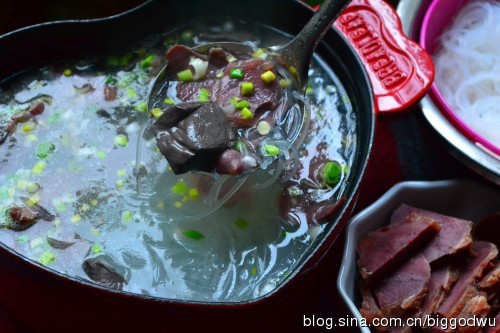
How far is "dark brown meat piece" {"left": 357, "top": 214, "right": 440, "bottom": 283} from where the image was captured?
171cm

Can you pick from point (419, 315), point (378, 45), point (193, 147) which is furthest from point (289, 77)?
point (419, 315)

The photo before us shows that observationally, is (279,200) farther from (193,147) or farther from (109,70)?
(109,70)

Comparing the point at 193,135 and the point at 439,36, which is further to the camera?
the point at 439,36

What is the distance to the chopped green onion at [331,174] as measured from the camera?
1.72 m

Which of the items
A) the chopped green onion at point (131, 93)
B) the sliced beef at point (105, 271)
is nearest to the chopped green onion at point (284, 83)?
the chopped green onion at point (131, 93)

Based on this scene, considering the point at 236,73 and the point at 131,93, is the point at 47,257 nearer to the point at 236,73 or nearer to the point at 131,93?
the point at 131,93

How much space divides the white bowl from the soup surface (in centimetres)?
18

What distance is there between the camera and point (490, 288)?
170 cm

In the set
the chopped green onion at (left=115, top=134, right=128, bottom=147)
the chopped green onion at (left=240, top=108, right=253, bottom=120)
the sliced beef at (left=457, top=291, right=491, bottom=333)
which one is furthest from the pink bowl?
the chopped green onion at (left=115, top=134, right=128, bottom=147)

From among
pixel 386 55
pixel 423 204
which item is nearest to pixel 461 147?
pixel 423 204

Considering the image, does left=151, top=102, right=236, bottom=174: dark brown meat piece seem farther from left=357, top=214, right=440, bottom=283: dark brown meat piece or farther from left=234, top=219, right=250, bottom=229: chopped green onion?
left=357, top=214, right=440, bottom=283: dark brown meat piece

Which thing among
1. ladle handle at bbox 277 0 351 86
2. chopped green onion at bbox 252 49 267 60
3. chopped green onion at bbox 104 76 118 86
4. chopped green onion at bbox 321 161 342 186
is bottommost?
chopped green onion at bbox 321 161 342 186

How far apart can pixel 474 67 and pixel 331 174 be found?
2.96 feet

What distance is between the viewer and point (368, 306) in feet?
5.61
